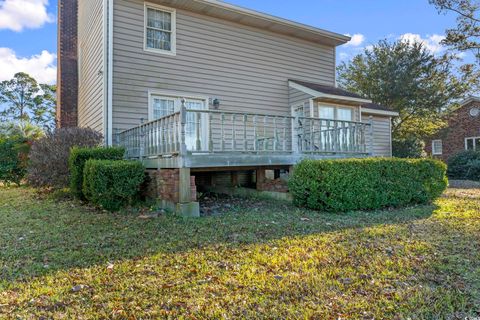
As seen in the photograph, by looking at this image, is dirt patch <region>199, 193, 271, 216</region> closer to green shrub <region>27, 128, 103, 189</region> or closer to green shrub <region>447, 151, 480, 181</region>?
green shrub <region>27, 128, 103, 189</region>

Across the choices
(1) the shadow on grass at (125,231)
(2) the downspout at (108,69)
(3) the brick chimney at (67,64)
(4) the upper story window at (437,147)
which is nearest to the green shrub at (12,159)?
(3) the brick chimney at (67,64)

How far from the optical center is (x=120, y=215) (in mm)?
5918

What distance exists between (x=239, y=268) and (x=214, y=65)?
25.4 ft

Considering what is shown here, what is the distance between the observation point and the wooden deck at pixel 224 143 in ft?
19.7

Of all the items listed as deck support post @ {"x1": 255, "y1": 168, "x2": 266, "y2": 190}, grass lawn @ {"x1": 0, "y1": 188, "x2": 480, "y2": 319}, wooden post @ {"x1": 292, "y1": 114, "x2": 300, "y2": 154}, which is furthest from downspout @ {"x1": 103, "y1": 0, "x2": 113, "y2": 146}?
wooden post @ {"x1": 292, "y1": 114, "x2": 300, "y2": 154}

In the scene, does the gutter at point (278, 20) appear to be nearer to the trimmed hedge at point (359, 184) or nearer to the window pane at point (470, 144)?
the trimmed hedge at point (359, 184)

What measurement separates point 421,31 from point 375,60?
353 centimetres

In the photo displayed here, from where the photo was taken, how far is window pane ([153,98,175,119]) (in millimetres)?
8961

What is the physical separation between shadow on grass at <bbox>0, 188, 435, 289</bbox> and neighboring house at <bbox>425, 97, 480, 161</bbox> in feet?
59.5

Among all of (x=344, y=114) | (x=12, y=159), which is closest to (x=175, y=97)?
(x=344, y=114)

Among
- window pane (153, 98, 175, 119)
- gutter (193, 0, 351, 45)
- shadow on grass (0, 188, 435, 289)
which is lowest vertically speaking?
shadow on grass (0, 188, 435, 289)

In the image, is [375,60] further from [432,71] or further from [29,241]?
[29,241]

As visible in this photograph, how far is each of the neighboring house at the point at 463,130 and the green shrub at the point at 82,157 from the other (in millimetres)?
21193

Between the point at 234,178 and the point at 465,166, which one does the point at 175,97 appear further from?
the point at 465,166
